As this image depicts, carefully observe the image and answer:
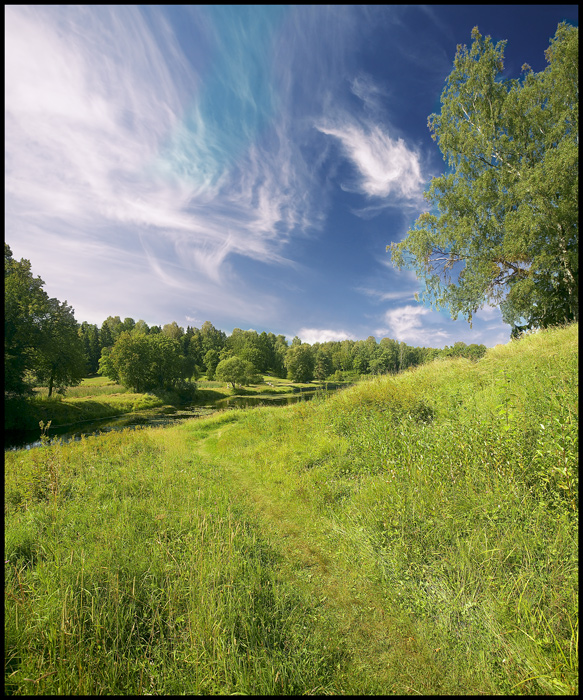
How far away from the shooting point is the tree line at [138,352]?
25.4 m

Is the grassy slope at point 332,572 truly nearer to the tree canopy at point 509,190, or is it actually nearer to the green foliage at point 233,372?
the tree canopy at point 509,190

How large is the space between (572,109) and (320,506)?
1949 cm

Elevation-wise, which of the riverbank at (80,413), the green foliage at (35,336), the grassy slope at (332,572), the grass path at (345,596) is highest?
the green foliage at (35,336)

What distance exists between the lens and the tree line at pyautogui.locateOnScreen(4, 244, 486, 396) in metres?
25.4

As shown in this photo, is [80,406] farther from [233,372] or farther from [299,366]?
[299,366]

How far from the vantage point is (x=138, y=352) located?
48281 mm

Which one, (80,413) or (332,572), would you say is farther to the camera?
(80,413)

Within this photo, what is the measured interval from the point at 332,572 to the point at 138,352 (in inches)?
1969

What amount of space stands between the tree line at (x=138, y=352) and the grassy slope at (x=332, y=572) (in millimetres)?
9597

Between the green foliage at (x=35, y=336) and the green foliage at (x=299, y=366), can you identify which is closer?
the green foliage at (x=35, y=336)

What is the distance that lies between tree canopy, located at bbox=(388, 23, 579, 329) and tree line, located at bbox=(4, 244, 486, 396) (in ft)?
12.9

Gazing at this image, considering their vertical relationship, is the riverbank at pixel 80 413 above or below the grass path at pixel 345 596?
below

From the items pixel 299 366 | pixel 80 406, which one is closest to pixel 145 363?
pixel 80 406

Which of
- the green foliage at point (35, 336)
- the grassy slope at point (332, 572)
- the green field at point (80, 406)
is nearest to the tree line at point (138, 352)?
the green foliage at point (35, 336)
